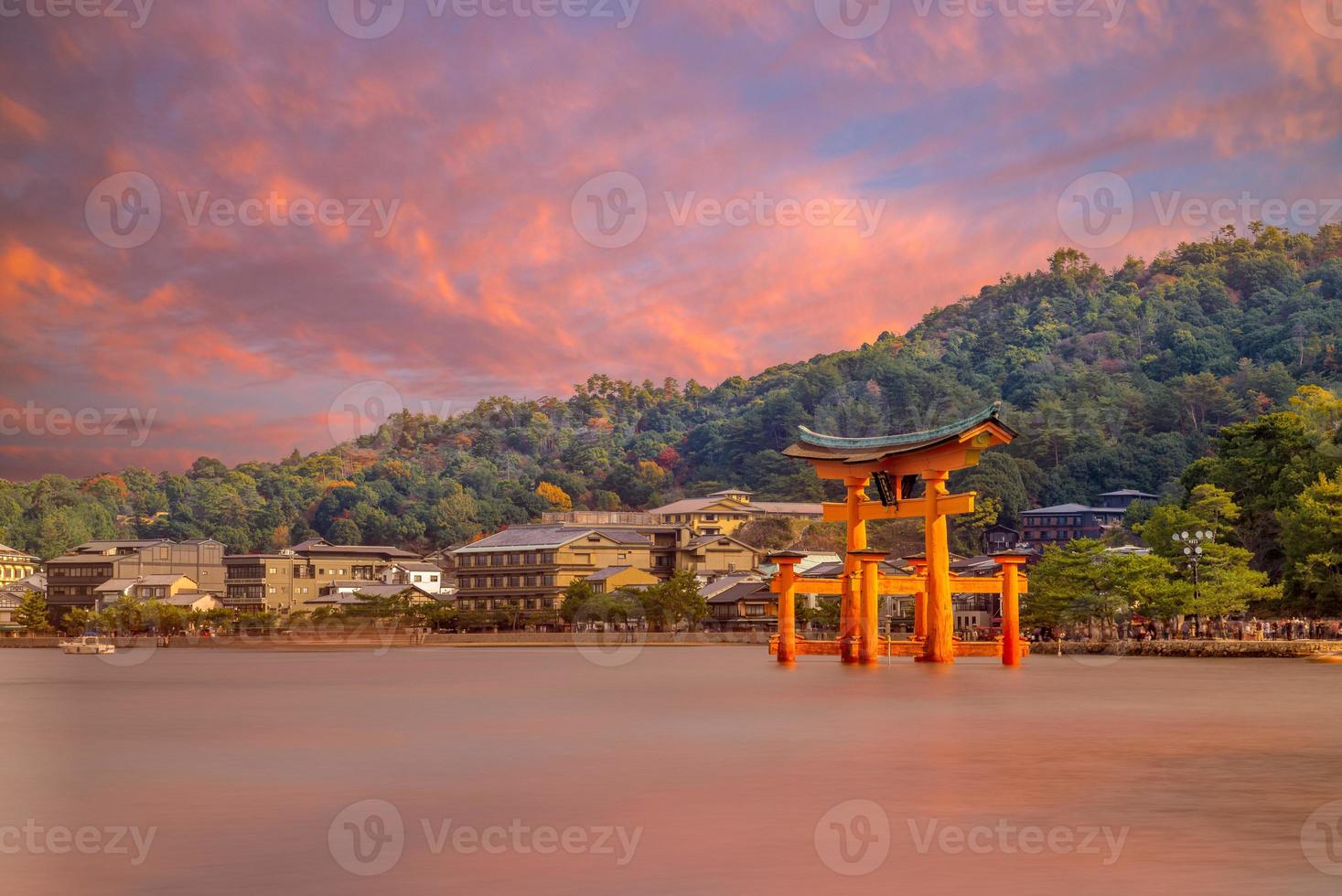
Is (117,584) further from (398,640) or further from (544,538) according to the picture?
(544,538)

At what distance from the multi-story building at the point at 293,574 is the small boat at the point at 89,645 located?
17756 mm

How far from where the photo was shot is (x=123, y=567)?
107500 millimetres

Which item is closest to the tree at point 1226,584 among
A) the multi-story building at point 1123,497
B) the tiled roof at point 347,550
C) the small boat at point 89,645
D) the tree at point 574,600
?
the tree at point 574,600

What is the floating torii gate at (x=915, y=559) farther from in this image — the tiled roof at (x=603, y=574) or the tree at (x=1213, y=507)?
the tiled roof at (x=603, y=574)

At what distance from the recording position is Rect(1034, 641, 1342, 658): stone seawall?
5669 centimetres

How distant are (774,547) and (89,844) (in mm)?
95468

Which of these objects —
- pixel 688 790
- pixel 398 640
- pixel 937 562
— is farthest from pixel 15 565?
pixel 688 790

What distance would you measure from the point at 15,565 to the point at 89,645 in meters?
52.5

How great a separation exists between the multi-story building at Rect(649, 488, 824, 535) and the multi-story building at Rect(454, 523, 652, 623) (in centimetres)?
1289

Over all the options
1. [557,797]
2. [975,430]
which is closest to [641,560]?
[975,430]

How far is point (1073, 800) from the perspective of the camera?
53.4 ft

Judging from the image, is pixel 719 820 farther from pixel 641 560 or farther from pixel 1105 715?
pixel 641 560

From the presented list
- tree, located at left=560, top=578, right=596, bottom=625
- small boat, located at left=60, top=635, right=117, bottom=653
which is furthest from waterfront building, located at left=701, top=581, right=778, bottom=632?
small boat, located at left=60, top=635, right=117, bottom=653

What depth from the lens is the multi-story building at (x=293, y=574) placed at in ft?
352
